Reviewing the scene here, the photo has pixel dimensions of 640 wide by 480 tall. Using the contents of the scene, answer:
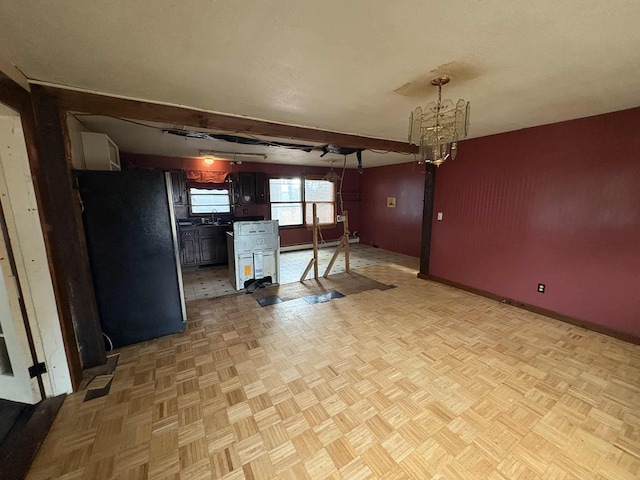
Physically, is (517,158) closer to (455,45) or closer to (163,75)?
(455,45)

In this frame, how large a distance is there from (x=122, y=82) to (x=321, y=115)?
1.75 metres

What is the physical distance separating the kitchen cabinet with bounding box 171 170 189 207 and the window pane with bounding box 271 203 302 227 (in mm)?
2119

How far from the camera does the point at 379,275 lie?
4.74 m

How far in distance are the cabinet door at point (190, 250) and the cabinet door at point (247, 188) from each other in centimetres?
145

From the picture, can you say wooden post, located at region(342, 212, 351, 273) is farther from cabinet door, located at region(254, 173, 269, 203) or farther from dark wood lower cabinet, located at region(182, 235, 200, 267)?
dark wood lower cabinet, located at region(182, 235, 200, 267)

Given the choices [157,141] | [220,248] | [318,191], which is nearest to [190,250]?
[220,248]

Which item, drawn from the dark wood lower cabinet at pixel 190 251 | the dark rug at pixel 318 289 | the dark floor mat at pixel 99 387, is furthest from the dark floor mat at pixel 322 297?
the dark wood lower cabinet at pixel 190 251

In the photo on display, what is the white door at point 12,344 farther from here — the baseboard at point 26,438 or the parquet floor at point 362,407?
the parquet floor at point 362,407

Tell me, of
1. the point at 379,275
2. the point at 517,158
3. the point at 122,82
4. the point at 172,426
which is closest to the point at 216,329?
the point at 172,426

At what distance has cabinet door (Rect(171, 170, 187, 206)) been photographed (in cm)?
516

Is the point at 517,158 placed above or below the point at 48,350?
above

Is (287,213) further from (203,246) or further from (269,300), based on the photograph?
(269,300)

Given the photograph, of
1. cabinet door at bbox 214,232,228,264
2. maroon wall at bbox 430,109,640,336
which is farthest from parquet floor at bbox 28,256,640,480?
cabinet door at bbox 214,232,228,264

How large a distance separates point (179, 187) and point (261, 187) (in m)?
1.79
